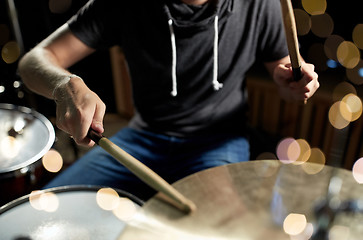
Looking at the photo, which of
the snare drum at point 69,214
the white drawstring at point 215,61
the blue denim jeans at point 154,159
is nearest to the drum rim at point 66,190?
the snare drum at point 69,214

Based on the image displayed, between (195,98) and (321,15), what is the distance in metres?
0.86

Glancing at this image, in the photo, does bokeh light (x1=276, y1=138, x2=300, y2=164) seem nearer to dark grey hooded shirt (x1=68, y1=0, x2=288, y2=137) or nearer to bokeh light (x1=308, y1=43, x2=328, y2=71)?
bokeh light (x1=308, y1=43, x2=328, y2=71)

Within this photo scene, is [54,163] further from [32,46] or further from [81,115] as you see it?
[81,115]

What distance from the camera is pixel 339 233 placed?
0.54 metres

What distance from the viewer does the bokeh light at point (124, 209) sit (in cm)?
73

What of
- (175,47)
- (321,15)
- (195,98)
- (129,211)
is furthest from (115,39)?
(321,15)

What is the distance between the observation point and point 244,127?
1.13 meters

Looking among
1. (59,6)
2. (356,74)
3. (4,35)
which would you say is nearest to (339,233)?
(356,74)

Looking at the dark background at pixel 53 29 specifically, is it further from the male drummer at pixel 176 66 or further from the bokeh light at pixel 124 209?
the bokeh light at pixel 124 209

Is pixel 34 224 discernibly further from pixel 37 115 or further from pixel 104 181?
pixel 37 115

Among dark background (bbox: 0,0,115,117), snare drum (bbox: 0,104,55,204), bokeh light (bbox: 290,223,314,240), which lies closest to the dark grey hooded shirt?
snare drum (bbox: 0,104,55,204)

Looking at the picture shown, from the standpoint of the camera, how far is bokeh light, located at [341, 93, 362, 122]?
1425 mm

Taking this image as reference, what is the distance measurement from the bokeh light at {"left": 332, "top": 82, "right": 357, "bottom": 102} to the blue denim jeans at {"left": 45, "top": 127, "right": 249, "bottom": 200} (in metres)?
0.61

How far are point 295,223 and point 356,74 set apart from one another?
3.84ft
